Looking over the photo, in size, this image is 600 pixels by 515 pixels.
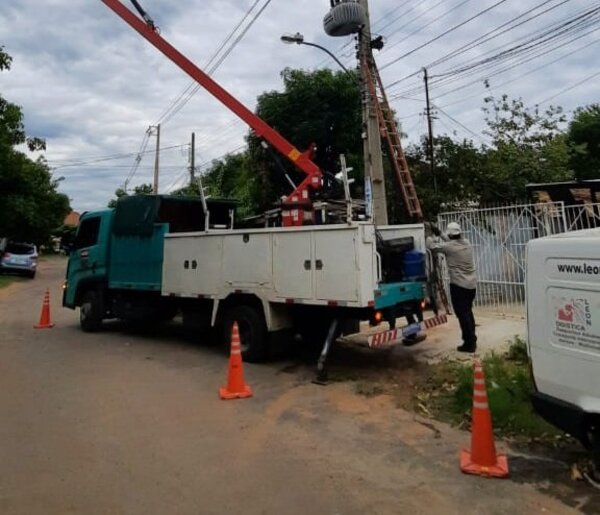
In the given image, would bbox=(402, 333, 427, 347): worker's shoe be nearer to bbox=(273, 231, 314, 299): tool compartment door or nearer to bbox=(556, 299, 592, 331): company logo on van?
bbox=(273, 231, 314, 299): tool compartment door

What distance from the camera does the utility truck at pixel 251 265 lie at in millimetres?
6691

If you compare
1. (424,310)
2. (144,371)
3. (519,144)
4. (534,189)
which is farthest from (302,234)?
(519,144)

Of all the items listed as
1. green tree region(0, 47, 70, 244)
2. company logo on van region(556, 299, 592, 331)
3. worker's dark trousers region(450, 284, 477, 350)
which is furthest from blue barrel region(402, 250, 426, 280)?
green tree region(0, 47, 70, 244)

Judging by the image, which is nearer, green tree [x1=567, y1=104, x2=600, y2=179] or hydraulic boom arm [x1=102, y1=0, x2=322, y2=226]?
hydraulic boom arm [x1=102, y1=0, x2=322, y2=226]

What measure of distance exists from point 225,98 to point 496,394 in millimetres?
7986

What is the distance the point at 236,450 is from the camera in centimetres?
453

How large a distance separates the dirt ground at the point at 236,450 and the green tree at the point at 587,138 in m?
20.7

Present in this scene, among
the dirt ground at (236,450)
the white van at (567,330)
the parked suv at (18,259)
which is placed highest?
the parked suv at (18,259)

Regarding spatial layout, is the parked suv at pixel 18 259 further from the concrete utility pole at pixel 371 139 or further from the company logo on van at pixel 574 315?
the company logo on van at pixel 574 315

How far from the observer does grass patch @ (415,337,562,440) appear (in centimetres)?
489

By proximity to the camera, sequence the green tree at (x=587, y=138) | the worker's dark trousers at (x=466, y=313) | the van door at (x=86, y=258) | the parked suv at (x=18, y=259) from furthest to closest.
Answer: the parked suv at (x=18, y=259)
the green tree at (x=587, y=138)
the van door at (x=86, y=258)
the worker's dark trousers at (x=466, y=313)

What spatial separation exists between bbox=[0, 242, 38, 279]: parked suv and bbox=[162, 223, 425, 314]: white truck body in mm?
19919

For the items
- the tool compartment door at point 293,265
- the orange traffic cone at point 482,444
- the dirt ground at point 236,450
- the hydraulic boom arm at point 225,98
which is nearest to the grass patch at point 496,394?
the dirt ground at point 236,450

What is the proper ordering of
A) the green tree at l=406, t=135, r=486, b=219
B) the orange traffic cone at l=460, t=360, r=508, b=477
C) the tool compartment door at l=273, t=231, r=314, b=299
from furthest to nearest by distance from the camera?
1. the green tree at l=406, t=135, r=486, b=219
2. the tool compartment door at l=273, t=231, r=314, b=299
3. the orange traffic cone at l=460, t=360, r=508, b=477
